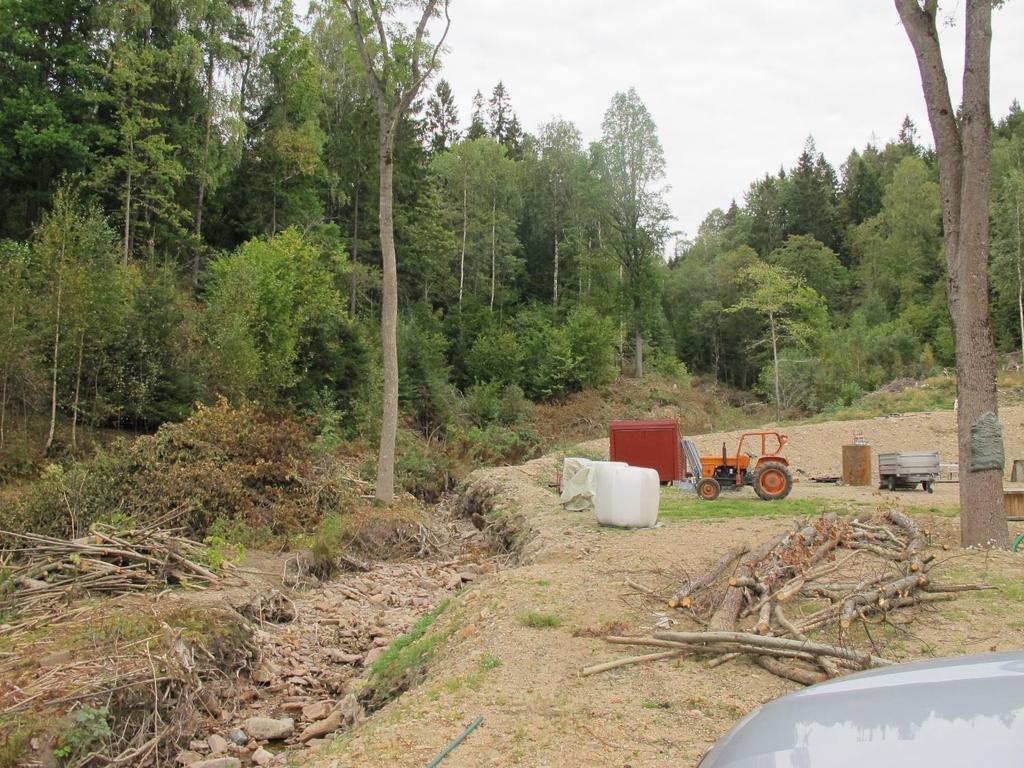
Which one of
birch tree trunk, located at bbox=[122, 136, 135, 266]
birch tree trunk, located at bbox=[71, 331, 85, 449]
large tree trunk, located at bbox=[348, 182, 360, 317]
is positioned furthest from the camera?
large tree trunk, located at bbox=[348, 182, 360, 317]

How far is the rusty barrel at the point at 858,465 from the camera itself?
19.6m

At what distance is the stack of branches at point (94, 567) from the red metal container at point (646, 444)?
959 cm

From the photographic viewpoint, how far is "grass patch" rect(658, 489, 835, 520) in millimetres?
13172

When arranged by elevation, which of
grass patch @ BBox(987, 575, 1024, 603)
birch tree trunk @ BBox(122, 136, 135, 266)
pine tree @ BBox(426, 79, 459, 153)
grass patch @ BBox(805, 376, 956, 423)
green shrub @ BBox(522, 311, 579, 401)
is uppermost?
pine tree @ BBox(426, 79, 459, 153)

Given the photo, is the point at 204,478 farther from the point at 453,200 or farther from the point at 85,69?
the point at 453,200

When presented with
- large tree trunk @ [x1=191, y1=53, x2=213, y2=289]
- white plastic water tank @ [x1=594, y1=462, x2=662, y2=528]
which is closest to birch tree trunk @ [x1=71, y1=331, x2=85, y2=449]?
large tree trunk @ [x1=191, y1=53, x2=213, y2=289]

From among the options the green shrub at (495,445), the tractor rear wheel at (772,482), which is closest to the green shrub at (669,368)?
the green shrub at (495,445)

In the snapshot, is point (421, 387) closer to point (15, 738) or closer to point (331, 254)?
point (331, 254)

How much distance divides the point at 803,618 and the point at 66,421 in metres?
20.0

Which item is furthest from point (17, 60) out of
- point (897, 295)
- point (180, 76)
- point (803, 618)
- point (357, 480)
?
point (897, 295)

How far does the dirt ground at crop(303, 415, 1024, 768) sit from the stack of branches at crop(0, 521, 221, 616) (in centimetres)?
369

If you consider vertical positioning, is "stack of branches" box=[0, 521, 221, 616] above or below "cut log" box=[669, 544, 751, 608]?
below

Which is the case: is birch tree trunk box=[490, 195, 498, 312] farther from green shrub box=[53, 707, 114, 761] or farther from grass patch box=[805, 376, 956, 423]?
green shrub box=[53, 707, 114, 761]

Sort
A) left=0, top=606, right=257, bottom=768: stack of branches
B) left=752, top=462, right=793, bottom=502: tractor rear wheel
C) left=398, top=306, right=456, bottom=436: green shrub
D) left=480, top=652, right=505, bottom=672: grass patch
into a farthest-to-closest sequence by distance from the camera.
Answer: left=398, top=306, right=456, bottom=436: green shrub < left=752, top=462, right=793, bottom=502: tractor rear wheel < left=480, top=652, right=505, bottom=672: grass patch < left=0, top=606, right=257, bottom=768: stack of branches
